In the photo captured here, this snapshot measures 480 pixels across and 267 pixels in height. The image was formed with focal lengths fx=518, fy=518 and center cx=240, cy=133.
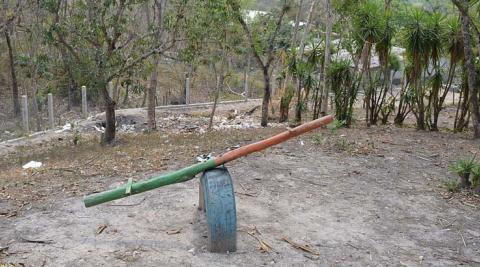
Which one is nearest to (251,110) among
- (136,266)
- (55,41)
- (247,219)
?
(55,41)

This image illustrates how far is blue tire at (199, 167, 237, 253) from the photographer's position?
452cm

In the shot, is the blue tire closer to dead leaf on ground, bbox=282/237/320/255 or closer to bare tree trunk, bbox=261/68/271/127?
dead leaf on ground, bbox=282/237/320/255

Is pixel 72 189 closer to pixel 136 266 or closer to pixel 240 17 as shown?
pixel 136 266

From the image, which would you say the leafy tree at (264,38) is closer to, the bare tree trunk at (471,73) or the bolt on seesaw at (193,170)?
the bare tree trunk at (471,73)

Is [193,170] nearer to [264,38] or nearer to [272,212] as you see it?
[272,212]

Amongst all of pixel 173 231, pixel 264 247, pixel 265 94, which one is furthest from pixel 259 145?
pixel 265 94

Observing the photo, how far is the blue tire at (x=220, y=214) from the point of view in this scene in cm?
452

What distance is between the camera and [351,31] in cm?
1064

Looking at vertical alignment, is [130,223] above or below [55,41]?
below

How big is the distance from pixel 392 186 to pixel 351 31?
4.78m

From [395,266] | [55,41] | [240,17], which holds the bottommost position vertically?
[395,266]

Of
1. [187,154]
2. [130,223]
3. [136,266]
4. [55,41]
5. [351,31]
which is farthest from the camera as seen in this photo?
[351,31]

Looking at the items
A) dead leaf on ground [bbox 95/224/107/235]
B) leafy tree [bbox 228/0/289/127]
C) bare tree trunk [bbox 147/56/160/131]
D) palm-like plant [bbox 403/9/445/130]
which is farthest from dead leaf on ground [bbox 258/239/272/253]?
bare tree trunk [bbox 147/56/160/131]

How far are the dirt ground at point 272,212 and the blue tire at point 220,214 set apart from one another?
0.43 ft
